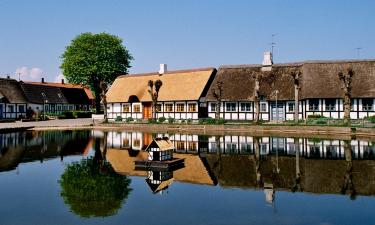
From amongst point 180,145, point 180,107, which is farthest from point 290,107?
point 180,145

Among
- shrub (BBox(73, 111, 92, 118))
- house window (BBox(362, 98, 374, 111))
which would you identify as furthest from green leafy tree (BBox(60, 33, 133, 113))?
house window (BBox(362, 98, 374, 111))

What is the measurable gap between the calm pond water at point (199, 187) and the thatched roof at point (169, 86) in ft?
82.8

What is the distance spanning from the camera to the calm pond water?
38.7 feet

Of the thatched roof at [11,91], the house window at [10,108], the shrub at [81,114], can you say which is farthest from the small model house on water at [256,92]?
the house window at [10,108]

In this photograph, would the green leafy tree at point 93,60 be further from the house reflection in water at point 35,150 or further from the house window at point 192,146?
the house window at point 192,146

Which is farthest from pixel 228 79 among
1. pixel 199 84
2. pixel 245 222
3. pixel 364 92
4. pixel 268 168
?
pixel 245 222

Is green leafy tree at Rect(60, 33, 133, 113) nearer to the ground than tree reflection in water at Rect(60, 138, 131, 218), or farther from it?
farther from it

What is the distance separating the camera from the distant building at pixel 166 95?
50656 mm

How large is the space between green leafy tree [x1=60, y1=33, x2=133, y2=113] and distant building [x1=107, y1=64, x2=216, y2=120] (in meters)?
6.96

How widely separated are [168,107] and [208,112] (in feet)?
20.1

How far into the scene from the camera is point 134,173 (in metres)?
18.6

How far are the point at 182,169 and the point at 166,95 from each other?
33783mm

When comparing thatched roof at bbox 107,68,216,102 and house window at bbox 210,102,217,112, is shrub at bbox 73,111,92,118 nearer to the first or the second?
thatched roof at bbox 107,68,216,102

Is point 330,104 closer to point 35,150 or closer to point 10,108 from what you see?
point 35,150
